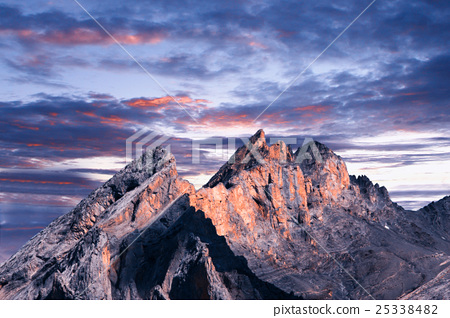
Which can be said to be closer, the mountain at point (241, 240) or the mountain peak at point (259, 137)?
the mountain at point (241, 240)

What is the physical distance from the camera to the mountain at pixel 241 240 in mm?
57969

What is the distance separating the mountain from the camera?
57969mm

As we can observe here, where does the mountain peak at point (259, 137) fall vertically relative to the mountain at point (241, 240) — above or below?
above

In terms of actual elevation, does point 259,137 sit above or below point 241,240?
above

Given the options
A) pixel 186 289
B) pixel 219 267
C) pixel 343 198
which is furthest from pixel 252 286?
pixel 343 198

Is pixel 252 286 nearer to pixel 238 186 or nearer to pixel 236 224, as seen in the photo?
pixel 236 224

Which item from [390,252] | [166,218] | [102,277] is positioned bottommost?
[390,252]

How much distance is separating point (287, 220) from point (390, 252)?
3101cm

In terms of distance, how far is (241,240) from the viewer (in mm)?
86312

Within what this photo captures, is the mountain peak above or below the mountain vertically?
above

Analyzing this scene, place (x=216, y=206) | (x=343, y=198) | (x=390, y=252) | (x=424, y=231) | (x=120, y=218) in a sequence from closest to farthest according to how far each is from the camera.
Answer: (x=120, y=218) → (x=216, y=206) → (x=390, y=252) → (x=343, y=198) → (x=424, y=231)

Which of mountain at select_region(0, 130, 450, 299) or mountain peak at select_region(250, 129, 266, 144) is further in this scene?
mountain peak at select_region(250, 129, 266, 144)

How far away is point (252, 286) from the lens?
60.2 meters

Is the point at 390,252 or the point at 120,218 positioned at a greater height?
the point at 120,218
